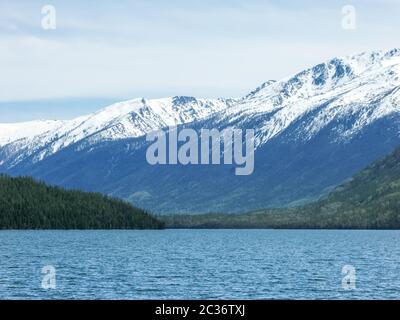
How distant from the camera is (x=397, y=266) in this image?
541ft

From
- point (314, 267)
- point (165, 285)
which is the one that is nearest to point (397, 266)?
point (314, 267)

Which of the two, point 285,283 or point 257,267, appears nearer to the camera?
point 285,283

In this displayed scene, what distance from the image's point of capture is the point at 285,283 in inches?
5256

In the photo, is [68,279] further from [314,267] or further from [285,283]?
[314,267]
